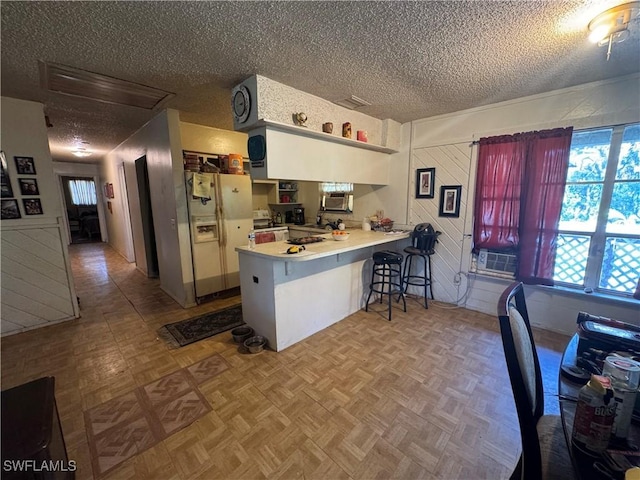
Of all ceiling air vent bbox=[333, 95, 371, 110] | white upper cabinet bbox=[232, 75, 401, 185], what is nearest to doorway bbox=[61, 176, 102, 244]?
white upper cabinet bbox=[232, 75, 401, 185]

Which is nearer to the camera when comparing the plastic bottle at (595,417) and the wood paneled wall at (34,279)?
the plastic bottle at (595,417)

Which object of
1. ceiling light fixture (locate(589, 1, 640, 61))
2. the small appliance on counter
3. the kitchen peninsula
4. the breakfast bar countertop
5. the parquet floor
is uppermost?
ceiling light fixture (locate(589, 1, 640, 61))

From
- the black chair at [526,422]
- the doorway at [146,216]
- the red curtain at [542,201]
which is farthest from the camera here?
the doorway at [146,216]

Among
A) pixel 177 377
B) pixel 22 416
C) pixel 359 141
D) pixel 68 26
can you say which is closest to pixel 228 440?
pixel 177 377

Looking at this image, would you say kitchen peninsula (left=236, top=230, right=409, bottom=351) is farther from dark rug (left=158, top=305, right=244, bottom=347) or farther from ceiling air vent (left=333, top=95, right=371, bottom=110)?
ceiling air vent (left=333, top=95, right=371, bottom=110)

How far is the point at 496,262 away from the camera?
10.7 ft

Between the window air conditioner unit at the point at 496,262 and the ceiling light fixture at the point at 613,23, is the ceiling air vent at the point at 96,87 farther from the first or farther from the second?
the window air conditioner unit at the point at 496,262

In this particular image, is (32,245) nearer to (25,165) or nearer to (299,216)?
(25,165)

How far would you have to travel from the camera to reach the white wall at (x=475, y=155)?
2494 millimetres

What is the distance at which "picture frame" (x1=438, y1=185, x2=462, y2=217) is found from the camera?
11.3ft

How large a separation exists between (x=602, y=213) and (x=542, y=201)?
503 mm

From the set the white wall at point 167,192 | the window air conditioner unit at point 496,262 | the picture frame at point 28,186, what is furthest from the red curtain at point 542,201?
the picture frame at point 28,186

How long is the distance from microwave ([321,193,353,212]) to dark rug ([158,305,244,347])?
242 centimetres

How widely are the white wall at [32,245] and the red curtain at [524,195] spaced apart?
16.8 ft
